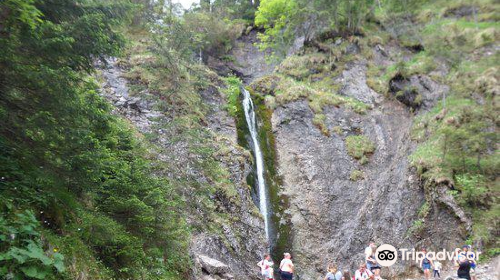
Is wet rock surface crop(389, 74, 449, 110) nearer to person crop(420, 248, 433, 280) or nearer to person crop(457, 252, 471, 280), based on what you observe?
person crop(420, 248, 433, 280)

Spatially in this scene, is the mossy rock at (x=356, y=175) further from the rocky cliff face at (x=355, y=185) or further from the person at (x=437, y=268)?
the person at (x=437, y=268)

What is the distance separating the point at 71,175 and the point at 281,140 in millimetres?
17118

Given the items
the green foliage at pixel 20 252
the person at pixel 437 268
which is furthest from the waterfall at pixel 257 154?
the green foliage at pixel 20 252

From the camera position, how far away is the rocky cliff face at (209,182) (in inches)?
458

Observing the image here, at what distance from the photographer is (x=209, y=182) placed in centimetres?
1588

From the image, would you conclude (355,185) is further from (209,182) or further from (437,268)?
(209,182)

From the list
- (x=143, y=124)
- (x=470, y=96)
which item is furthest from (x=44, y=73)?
(x=470, y=96)

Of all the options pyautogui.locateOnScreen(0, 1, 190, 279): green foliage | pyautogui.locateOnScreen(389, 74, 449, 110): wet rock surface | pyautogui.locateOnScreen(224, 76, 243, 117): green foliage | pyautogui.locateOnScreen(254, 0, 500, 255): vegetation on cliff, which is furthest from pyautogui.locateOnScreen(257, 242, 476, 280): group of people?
pyautogui.locateOnScreen(224, 76, 243, 117): green foliage

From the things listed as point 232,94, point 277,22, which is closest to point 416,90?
point 232,94

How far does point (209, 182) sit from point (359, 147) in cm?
1015

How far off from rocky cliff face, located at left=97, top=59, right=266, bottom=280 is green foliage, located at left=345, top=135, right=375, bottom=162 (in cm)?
664

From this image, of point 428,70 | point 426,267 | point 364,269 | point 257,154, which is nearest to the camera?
point 364,269

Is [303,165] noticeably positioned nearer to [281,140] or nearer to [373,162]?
[281,140]

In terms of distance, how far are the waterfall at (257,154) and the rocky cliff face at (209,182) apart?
1301 mm
